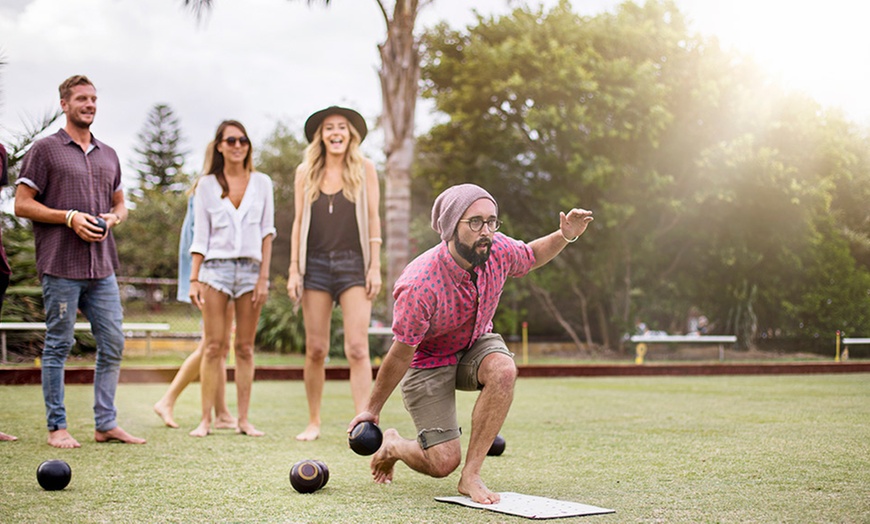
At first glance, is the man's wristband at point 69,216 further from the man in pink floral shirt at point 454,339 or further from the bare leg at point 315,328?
the man in pink floral shirt at point 454,339

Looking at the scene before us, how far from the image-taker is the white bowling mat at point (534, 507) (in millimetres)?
3059

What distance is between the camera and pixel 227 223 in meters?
5.86

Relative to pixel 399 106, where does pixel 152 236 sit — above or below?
below

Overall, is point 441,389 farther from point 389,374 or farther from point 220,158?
point 220,158

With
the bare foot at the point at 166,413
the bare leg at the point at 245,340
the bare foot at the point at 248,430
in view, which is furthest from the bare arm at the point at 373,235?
the bare foot at the point at 166,413

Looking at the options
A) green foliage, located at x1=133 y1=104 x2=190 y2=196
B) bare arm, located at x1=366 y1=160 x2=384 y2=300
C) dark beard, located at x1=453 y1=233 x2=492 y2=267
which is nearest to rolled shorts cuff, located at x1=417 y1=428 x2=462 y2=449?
→ dark beard, located at x1=453 y1=233 x2=492 y2=267

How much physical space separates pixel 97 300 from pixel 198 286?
739mm

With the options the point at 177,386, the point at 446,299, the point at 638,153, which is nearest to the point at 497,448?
the point at 446,299

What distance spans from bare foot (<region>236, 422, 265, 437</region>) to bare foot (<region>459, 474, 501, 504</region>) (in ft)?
7.91

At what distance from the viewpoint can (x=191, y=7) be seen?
11594 mm

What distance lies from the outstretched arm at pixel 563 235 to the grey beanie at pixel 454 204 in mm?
338

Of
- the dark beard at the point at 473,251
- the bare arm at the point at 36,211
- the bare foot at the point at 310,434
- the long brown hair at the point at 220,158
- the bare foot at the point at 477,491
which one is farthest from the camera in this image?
the long brown hair at the point at 220,158

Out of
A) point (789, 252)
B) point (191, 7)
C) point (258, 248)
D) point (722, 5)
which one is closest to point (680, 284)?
point (789, 252)

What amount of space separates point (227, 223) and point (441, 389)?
8.38 ft
